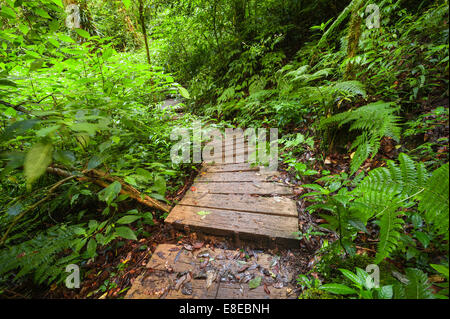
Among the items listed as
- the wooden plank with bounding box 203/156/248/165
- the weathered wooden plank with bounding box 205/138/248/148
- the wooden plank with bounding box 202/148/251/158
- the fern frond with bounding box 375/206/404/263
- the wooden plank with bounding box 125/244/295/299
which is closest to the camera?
the fern frond with bounding box 375/206/404/263

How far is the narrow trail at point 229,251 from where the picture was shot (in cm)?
133

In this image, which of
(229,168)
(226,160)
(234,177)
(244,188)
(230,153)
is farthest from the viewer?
(230,153)

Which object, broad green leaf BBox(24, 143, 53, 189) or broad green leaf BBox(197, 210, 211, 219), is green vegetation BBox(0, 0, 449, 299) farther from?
broad green leaf BBox(197, 210, 211, 219)

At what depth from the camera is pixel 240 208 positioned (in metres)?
1.99

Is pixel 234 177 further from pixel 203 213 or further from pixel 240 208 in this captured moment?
pixel 203 213

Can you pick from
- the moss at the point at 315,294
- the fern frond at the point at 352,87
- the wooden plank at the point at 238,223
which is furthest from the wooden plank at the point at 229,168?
the moss at the point at 315,294

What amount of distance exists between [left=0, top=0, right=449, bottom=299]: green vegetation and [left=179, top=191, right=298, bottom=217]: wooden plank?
23 cm

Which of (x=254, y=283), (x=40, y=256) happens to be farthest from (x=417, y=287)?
(x=40, y=256)

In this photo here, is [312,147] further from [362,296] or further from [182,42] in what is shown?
[182,42]

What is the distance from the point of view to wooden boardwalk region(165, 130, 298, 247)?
1662 mm

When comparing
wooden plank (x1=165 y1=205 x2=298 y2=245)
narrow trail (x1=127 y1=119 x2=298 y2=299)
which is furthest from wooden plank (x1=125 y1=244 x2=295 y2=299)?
wooden plank (x1=165 y1=205 x2=298 y2=245)

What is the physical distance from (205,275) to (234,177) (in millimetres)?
1423

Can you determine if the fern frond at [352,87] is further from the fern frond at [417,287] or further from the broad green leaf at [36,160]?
the broad green leaf at [36,160]

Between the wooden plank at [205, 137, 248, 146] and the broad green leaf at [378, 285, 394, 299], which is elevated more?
the wooden plank at [205, 137, 248, 146]
